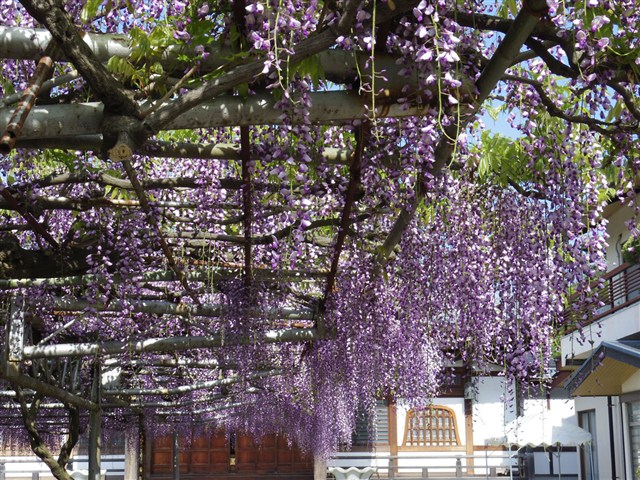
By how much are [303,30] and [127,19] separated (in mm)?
1620

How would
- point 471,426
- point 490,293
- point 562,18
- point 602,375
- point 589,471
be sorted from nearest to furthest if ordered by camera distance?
point 562,18 < point 490,293 < point 602,375 < point 589,471 < point 471,426

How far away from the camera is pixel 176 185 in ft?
13.8

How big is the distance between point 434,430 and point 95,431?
41.1ft

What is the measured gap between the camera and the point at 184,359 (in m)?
9.92

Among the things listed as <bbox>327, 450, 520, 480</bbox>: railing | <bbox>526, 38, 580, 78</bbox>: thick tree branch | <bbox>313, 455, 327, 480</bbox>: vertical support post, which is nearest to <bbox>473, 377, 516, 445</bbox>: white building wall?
<bbox>327, 450, 520, 480</bbox>: railing

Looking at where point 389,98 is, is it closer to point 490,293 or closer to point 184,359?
point 490,293

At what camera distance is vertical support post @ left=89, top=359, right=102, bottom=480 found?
324 inches

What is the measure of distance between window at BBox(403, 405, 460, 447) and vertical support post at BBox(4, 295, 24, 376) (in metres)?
14.8

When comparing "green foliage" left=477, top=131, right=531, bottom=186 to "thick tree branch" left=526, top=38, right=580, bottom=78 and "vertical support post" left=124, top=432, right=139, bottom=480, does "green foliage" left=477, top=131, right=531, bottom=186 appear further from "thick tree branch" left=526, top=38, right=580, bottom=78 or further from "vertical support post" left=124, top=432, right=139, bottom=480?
"vertical support post" left=124, top=432, right=139, bottom=480

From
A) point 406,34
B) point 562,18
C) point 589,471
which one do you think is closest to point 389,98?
point 406,34

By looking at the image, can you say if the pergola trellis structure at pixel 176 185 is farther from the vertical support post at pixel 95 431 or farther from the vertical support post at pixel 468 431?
the vertical support post at pixel 468 431

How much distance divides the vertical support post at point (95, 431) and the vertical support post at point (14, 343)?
2567mm

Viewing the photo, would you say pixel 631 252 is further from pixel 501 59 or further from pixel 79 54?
pixel 79 54

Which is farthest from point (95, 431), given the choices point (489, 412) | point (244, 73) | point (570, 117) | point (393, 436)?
point (489, 412)
